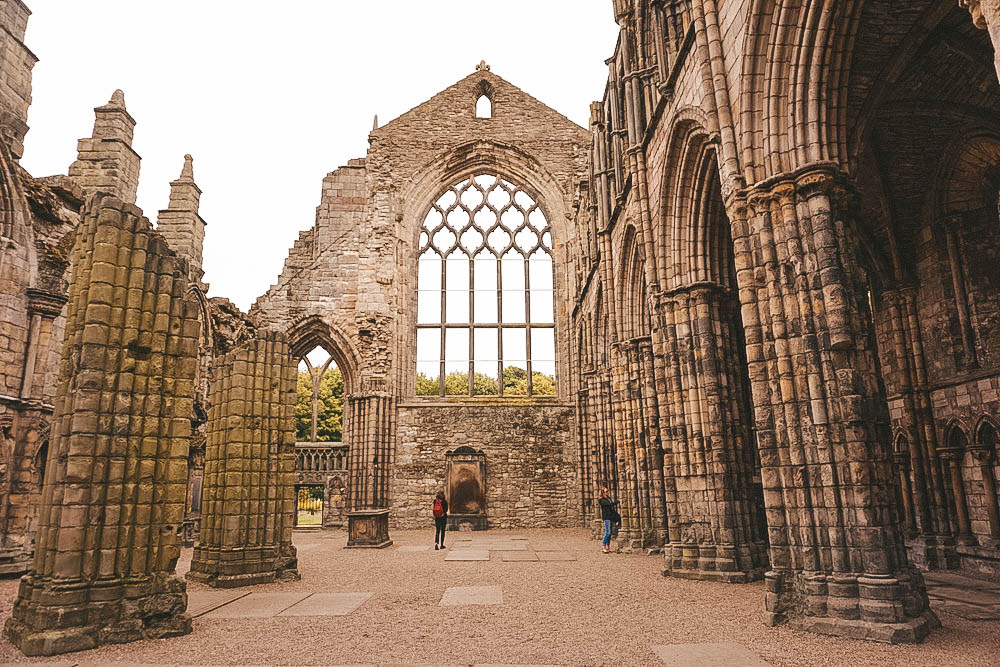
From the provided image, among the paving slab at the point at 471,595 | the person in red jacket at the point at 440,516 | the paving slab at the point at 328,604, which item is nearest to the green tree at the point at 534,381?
the person in red jacket at the point at 440,516

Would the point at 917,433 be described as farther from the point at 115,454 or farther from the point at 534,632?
the point at 115,454

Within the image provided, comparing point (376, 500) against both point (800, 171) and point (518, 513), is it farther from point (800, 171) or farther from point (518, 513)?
point (800, 171)

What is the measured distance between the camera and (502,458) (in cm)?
2022

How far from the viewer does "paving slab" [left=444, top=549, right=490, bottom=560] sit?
11.4 metres

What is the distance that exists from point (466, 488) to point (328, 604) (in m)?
13.1

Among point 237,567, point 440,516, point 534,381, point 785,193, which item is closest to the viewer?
point 785,193

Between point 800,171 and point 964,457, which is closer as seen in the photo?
point 800,171

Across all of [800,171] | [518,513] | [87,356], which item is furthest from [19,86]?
[518,513]

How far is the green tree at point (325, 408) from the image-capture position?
106ft

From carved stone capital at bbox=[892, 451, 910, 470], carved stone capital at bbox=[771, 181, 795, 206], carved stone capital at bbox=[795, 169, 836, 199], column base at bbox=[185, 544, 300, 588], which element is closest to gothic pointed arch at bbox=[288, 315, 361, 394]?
column base at bbox=[185, 544, 300, 588]

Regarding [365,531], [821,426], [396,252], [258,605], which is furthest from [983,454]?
[396,252]

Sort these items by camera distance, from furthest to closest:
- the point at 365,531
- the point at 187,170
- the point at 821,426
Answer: the point at 187,170, the point at 365,531, the point at 821,426

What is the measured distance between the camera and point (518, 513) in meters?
19.9

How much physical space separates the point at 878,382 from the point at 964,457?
5.28 metres
